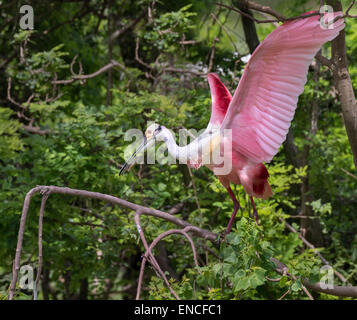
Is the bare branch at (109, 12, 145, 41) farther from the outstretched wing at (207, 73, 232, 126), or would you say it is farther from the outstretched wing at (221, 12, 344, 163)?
the outstretched wing at (221, 12, 344, 163)

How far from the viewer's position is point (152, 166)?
5.51 meters

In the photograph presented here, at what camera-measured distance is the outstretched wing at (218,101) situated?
12.0 ft

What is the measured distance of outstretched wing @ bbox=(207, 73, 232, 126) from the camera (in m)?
3.65

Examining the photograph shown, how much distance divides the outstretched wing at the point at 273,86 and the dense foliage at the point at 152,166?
1243 millimetres

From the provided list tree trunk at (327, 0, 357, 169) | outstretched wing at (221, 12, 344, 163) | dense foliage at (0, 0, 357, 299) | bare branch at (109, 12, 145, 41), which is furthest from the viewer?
bare branch at (109, 12, 145, 41)

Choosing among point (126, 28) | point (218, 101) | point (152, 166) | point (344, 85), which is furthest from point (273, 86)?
point (126, 28)

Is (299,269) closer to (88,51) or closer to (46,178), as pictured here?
(46,178)

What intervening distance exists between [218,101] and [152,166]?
189 cm

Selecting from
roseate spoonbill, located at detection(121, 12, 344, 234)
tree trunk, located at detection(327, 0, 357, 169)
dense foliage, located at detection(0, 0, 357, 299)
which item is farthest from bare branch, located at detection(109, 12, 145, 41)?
tree trunk, located at detection(327, 0, 357, 169)

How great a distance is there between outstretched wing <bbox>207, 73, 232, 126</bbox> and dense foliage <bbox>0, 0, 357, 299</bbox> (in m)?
1.00

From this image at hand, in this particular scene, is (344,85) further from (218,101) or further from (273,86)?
(218,101)

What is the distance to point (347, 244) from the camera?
5.44 meters

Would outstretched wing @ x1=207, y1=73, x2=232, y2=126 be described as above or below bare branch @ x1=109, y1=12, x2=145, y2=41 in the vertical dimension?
below
